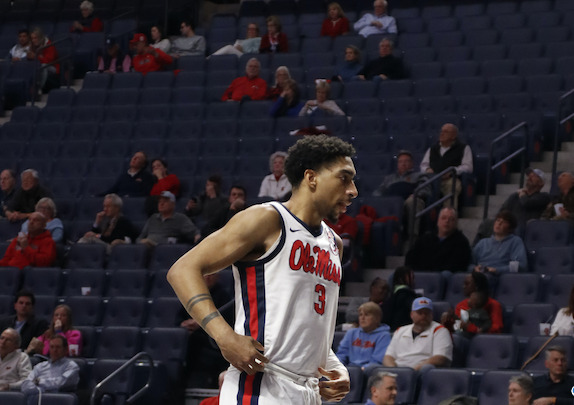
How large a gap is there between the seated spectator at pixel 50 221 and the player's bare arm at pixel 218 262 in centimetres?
885

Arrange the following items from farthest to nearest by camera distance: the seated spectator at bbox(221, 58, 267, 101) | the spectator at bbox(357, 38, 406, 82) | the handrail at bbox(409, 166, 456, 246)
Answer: the seated spectator at bbox(221, 58, 267, 101), the spectator at bbox(357, 38, 406, 82), the handrail at bbox(409, 166, 456, 246)

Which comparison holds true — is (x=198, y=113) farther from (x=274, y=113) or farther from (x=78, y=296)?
(x=78, y=296)

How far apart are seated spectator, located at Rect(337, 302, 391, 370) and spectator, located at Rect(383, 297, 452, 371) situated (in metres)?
0.17

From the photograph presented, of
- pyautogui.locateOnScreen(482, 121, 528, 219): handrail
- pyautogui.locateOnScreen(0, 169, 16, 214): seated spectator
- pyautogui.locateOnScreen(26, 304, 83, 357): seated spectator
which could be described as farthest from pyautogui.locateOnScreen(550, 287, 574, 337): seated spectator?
pyautogui.locateOnScreen(0, 169, 16, 214): seated spectator

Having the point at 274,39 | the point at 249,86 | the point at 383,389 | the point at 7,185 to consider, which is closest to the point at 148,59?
the point at 274,39

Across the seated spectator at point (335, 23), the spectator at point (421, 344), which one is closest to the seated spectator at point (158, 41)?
the seated spectator at point (335, 23)

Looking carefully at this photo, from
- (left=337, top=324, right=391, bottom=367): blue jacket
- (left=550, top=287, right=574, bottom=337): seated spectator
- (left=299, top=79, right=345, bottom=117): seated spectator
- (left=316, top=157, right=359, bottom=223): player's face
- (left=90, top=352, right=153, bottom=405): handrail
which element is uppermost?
(left=299, top=79, right=345, bottom=117): seated spectator

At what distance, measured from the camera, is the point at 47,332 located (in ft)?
33.7

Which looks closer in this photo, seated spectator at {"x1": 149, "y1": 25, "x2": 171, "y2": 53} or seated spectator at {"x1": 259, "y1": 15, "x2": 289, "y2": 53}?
seated spectator at {"x1": 259, "y1": 15, "x2": 289, "y2": 53}

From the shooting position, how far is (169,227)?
11.8 m

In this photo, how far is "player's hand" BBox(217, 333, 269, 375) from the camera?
3.56m

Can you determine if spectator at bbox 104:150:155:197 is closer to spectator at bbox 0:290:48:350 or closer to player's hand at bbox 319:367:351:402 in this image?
spectator at bbox 0:290:48:350

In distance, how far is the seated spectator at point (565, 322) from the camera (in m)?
8.91

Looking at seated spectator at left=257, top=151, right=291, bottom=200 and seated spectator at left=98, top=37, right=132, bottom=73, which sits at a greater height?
seated spectator at left=98, top=37, right=132, bottom=73
